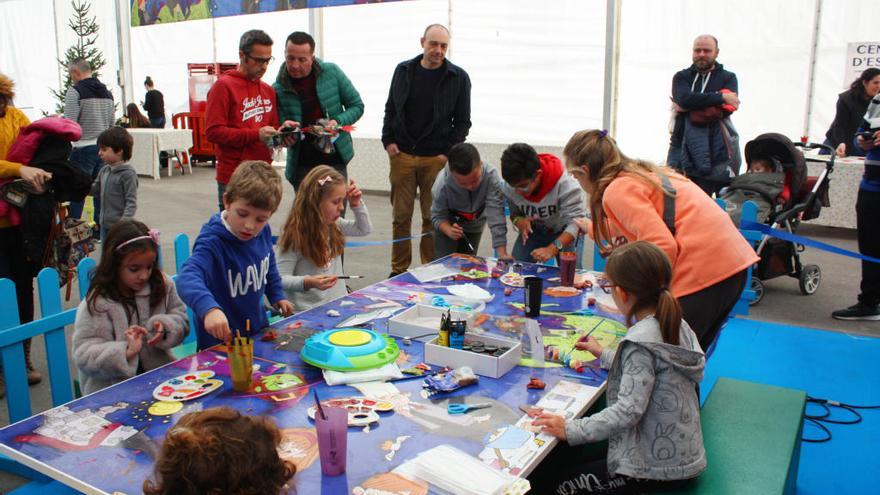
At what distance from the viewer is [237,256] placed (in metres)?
2.78

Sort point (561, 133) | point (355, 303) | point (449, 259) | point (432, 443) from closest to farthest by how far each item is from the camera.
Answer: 1. point (432, 443)
2. point (355, 303)
3. point (449, 259)
4. point (561, 133)

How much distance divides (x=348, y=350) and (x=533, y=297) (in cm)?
90

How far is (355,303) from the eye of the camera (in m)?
3.04

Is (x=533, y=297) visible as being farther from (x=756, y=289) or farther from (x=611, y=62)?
(x=611, y=62)

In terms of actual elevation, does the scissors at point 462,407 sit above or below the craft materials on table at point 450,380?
below

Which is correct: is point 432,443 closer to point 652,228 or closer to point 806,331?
point 652,228

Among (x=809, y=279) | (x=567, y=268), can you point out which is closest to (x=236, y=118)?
(x=567, y=268)

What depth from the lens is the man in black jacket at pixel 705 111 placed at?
6234mm

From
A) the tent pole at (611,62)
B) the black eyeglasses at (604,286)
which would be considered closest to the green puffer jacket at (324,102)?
the black eyeglasses at (604,286)

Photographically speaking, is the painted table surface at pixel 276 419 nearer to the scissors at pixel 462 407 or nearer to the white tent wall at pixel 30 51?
the scissors at pixel 462 407

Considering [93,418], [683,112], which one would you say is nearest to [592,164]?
[93,418]

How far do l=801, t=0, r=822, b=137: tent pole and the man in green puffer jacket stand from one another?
6271mm

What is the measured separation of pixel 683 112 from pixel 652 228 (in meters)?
4.38

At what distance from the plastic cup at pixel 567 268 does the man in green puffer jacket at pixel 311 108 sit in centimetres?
210
